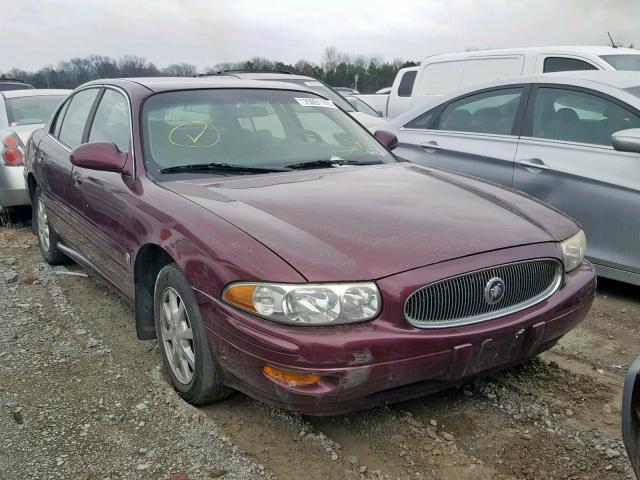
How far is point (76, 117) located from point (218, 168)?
188 cm

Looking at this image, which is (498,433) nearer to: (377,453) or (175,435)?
(377,453)

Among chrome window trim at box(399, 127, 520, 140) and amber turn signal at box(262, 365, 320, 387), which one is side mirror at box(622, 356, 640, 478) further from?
chrome window trim at box(399, 127, 520, 140)

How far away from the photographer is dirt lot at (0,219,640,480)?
247 cm

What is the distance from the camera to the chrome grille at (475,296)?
2377 mm

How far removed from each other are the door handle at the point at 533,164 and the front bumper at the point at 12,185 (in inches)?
191

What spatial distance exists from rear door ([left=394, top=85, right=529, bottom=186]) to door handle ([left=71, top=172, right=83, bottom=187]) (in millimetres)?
2807

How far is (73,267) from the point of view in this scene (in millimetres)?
5254

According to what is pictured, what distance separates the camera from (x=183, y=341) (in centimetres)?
290

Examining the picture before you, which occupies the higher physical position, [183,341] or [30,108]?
[30,108]

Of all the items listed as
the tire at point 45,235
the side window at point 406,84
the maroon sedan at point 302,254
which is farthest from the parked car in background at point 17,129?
the side window at point 406,84

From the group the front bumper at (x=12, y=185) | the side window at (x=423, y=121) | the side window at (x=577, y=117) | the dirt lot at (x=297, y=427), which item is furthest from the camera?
the front bumper at (x=12, y=185)

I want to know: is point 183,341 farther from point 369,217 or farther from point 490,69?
point 490,69

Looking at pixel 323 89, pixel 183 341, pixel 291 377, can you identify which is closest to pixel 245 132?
pixel 183 341

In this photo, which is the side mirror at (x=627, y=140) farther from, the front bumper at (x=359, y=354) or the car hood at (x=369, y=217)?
the front bumper at (x=359, y=354)
